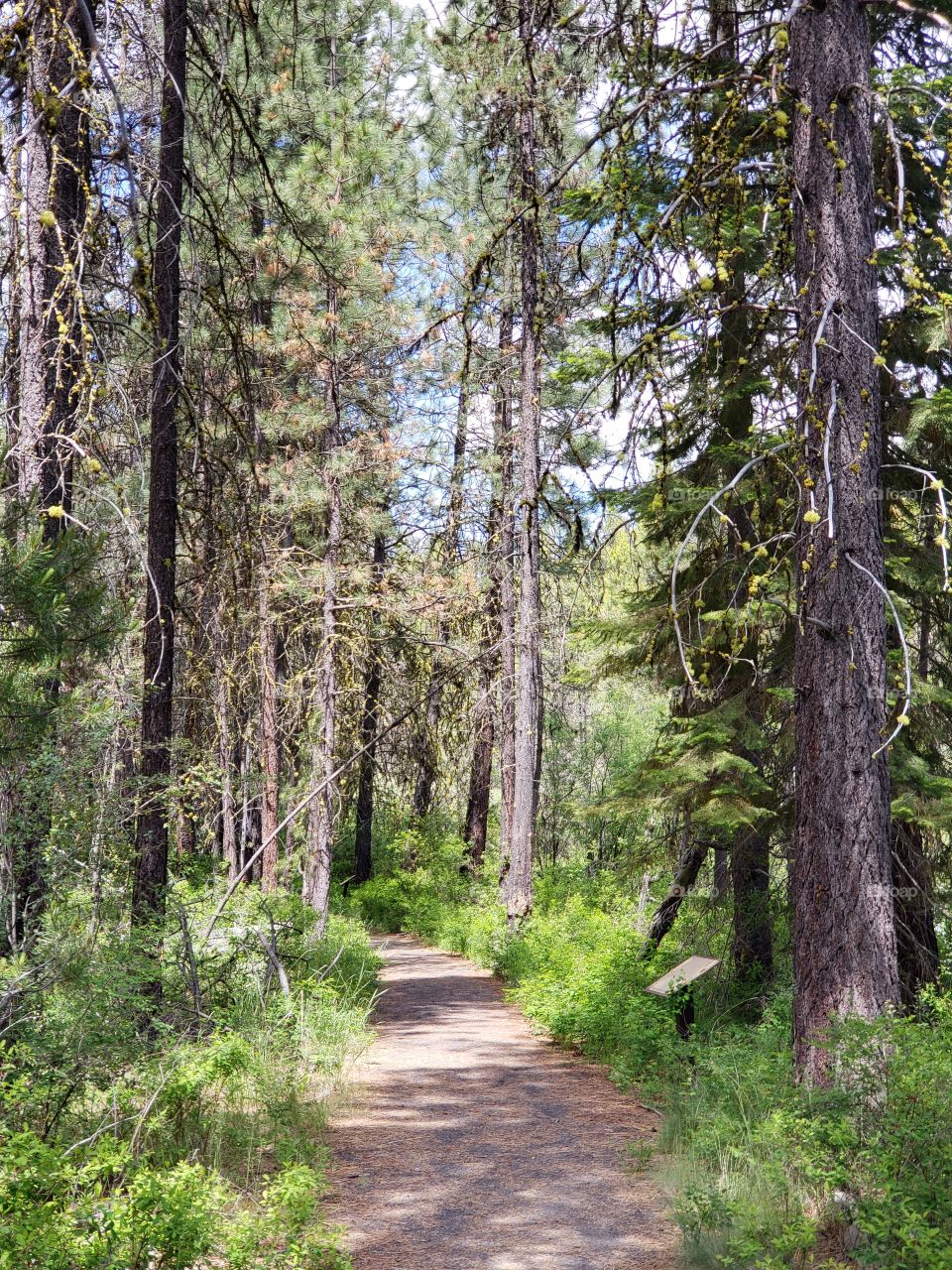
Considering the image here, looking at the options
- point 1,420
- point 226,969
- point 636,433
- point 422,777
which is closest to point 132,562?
point 1,420

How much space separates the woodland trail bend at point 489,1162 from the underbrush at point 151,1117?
362 millimetres

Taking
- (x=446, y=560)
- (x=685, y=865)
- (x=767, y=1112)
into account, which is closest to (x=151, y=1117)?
(x=767, y=1112)

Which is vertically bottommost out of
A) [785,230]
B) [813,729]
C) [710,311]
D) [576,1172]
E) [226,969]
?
[576,1172]

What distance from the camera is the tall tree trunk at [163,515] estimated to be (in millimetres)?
7207

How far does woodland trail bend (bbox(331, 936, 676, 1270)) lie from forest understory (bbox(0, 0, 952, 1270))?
0.15ft

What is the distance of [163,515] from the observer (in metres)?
7.64

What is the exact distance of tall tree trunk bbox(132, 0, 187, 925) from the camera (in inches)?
284

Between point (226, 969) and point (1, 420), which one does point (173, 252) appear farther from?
point (226, 969)

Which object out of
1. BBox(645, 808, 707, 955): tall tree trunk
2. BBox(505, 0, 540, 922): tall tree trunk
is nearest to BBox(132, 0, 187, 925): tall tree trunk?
BBox(645, 808, 707, 955): tall tree trunk

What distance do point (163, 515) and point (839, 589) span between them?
481cm

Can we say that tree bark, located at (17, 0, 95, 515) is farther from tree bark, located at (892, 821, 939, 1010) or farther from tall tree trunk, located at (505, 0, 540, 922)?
tall tree trunk, located at (505, 0, 540, 922)

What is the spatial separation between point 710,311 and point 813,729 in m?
2.04

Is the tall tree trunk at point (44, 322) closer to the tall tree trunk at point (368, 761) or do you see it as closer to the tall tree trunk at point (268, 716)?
the tall tree trunk at point (268, 716)

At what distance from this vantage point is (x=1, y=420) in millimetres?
6969
